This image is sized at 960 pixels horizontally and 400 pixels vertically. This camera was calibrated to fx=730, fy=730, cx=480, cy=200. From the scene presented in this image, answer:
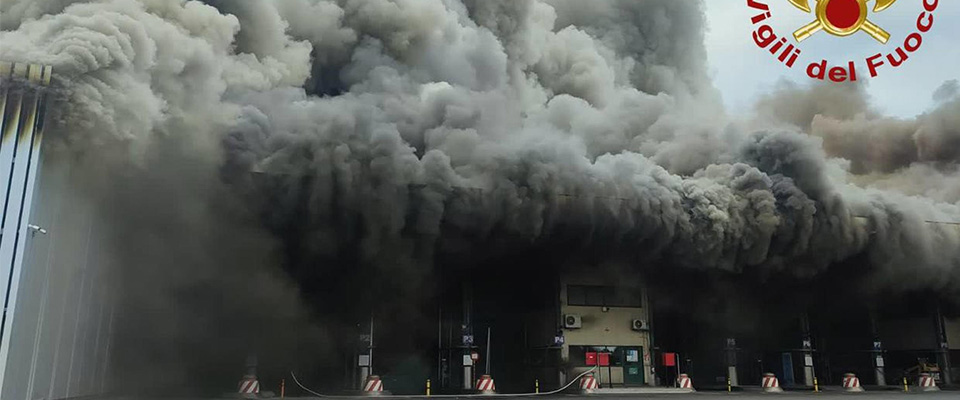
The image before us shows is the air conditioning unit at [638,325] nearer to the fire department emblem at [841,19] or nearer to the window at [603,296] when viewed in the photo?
the window at [603,296]

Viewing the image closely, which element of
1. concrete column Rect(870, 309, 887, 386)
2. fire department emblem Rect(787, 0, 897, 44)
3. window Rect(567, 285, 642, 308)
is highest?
fire department emblem Rect(787, 0, 897, 44)

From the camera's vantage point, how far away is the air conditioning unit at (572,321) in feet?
82.4

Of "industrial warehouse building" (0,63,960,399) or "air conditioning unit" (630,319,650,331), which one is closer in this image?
"industrial warehouse building" (0,63,960,399)

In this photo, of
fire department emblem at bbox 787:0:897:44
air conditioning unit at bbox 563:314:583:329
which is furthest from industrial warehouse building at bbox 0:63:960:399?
fire department emblem at bbox 787:0:897:44

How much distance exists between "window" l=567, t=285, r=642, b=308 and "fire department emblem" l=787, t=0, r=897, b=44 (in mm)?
11352

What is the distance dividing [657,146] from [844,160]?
A: 9562 millimetres

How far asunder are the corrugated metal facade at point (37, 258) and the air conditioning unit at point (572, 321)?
14.9 metres

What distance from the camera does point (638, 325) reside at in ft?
86.0

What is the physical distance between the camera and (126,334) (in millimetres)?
18375

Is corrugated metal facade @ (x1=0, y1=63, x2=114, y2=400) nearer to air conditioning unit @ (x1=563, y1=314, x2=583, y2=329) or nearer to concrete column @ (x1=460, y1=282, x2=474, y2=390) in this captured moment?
concrete column @ (x1=460, y1=282, x2=474, y2=390)

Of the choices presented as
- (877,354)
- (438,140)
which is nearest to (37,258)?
(438,140)

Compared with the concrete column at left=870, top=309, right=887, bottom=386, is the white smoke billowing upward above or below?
above

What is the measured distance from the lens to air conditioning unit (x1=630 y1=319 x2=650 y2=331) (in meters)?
26.2

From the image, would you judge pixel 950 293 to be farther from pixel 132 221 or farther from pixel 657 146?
pixel 132 221
